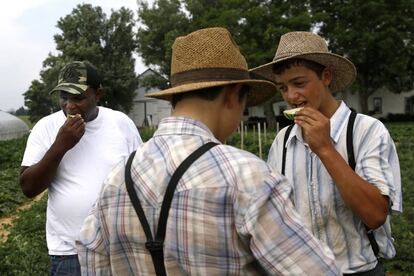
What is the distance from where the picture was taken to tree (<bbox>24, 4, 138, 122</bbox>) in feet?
141

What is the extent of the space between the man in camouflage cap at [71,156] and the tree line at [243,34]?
24.5 metres

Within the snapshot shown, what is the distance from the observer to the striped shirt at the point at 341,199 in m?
2.11

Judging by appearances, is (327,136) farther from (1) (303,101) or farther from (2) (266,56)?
(2) (266,56)

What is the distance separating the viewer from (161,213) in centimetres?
143

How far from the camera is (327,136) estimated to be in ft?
6.63

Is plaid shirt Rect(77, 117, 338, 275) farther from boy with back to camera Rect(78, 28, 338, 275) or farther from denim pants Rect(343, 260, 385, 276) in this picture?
denim pants Rect(343, 260, 385, 276)

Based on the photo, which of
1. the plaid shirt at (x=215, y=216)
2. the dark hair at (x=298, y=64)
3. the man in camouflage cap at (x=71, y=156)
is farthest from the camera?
the man in camouflage cap at (x=71, y=156)

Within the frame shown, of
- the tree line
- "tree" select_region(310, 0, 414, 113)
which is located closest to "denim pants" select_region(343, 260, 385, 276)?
the tree line

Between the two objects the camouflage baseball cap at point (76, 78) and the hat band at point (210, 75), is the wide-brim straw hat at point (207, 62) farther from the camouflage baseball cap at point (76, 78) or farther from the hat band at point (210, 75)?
the camouflage baseball cap at point (76, 78)

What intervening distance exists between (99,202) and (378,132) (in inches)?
49.3

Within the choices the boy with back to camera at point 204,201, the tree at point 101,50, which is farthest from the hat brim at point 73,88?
the tree at point 101,50

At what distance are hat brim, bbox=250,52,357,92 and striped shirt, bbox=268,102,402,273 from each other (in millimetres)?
278

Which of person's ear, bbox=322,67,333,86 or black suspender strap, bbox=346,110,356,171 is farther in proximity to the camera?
person's ear, bbox=322,67,333,86

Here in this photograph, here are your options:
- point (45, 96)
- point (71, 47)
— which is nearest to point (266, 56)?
point (71, 47)
